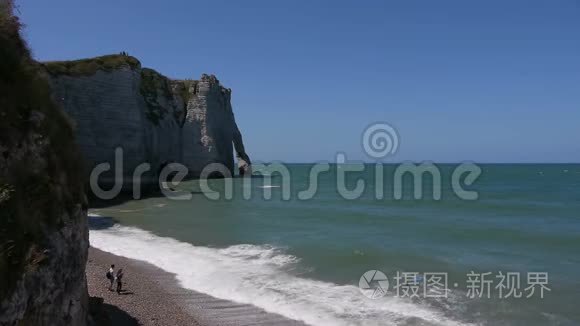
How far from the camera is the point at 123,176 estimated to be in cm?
4484

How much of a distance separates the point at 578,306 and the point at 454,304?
4079mm

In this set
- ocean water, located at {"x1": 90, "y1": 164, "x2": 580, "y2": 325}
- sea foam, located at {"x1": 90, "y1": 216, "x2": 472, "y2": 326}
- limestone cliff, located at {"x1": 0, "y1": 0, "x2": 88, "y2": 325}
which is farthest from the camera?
ocean water, located at {"x1": 90, "y1": 164, "x2": 580, "y2": 325}

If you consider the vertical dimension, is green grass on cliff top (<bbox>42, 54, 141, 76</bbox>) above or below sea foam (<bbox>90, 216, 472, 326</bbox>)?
above

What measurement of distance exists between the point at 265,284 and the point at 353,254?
21.5 feet

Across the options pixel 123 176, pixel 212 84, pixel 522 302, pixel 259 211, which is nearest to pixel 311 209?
pixel 259 211

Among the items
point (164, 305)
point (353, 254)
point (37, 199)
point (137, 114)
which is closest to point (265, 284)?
point (164, 305)

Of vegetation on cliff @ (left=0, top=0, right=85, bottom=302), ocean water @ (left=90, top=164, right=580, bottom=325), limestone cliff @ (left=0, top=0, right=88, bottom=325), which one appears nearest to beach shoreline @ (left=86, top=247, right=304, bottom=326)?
ocean water @ (left=90, top=164, right=580, bottom=325)

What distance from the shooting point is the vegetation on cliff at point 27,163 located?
6.21 metres

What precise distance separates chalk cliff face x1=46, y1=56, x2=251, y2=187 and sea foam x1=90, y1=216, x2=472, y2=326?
396 inches

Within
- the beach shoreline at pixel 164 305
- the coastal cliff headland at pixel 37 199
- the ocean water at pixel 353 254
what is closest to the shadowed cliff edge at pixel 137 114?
the ocean water at pixel 353 254

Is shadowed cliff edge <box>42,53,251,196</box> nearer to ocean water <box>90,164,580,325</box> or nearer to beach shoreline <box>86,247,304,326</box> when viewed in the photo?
ocean water <box>90,164,580,325</box>

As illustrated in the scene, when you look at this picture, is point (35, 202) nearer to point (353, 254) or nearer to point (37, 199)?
point (37, 199)

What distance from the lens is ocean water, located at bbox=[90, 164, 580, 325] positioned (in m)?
13.9

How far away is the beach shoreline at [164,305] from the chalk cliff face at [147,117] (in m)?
13.6
